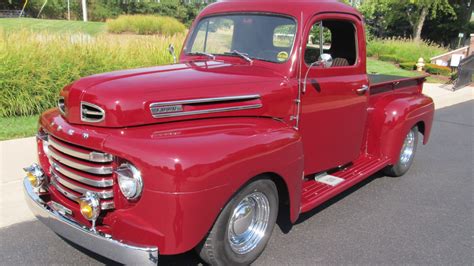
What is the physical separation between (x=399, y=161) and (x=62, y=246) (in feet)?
12.7

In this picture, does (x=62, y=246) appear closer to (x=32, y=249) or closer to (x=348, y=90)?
(x=32, y=249)

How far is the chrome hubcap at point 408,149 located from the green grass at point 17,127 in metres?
5.24

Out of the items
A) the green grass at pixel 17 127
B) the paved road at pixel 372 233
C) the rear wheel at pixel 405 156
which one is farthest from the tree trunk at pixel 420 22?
the green grass at pixel 17 127

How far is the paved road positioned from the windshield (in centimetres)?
157

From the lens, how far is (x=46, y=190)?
3.22 m

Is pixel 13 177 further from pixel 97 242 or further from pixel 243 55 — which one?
pixel 243 55

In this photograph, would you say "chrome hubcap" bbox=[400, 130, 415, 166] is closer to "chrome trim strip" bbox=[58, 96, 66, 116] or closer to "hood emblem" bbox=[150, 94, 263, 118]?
"hood emblem" bbox=[150, 94, 263, 118]

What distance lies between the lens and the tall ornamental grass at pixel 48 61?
282 inches

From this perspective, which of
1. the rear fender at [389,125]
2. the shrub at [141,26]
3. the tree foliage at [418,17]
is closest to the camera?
the rear fender at [389,125]

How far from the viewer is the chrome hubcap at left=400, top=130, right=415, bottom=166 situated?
538cm

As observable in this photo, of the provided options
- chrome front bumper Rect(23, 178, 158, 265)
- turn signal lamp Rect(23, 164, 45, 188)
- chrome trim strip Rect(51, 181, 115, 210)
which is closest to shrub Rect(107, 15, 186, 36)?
turn signal lamp Rect(23, 164, 45, 188)

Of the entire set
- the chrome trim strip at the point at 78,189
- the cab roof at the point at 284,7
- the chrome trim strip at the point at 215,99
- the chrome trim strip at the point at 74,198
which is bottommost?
the chrome trim strip at the point at 74,198

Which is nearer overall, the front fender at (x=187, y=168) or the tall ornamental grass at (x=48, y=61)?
the front fender at (x=187, y=168)

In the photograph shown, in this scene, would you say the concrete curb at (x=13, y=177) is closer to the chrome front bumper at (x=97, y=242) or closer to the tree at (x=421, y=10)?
the chrome front bumper at (x=97, y=242)
